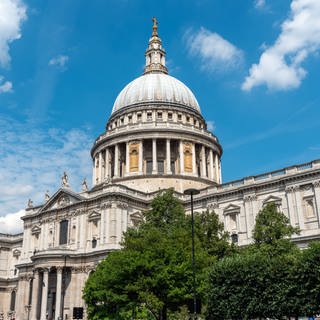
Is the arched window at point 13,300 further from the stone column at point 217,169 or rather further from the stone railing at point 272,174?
the stone railing at point 272,174

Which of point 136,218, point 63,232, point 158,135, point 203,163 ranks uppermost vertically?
point 158,135

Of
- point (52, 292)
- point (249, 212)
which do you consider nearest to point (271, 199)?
point (249, 212)

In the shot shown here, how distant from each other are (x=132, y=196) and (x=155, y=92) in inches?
1154

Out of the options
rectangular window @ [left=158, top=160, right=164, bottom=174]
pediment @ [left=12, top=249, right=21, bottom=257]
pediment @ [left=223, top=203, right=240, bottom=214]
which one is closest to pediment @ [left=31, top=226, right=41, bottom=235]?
pediment @ [left=12, top=249, right=21, bottom=257]

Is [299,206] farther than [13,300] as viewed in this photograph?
No

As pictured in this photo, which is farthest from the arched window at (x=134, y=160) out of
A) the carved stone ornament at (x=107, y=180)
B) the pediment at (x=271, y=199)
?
the pediment at (x=271, y=199)

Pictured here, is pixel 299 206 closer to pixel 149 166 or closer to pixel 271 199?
pixel 271 199

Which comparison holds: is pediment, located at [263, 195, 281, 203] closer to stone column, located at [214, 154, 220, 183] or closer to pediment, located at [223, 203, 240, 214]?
pediment, located at [223, 203, 240, 214]

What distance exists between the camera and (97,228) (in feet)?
209

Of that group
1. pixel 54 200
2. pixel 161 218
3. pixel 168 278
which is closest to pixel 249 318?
pixel 168 278

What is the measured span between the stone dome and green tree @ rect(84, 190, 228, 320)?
45854 mm

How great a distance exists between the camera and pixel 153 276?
39.0 meters

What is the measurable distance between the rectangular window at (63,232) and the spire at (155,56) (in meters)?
41.2

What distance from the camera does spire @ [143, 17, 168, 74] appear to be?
96875 millimetres
